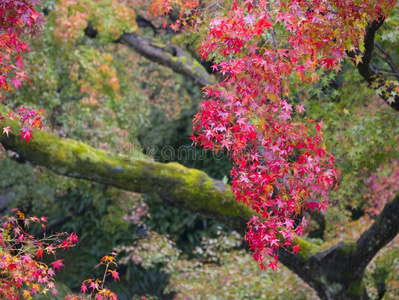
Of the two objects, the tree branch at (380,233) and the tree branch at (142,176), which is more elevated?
the tree branch at (380,233)

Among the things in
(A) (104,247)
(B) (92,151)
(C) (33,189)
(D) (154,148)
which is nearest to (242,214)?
(B) (92,151)

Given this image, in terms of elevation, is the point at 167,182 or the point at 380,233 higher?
the point at 380,233

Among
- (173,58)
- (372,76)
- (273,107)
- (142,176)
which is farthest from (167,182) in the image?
(173,58)

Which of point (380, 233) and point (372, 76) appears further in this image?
point (372, 76)

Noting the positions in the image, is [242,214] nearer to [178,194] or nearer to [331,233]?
[178,194]

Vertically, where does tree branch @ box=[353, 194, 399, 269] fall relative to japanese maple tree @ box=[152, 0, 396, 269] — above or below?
below

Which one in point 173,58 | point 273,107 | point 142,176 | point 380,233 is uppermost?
point 273,107

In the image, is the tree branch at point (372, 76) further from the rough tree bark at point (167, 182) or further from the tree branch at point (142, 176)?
the tree branch at point (142, 176)

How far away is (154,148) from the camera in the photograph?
16250 millimetres

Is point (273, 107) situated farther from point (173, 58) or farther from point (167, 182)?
point (173, 58)

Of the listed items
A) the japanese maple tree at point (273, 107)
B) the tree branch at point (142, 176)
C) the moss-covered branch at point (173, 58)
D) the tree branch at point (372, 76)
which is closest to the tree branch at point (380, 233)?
the tree branch at point (142, 176)

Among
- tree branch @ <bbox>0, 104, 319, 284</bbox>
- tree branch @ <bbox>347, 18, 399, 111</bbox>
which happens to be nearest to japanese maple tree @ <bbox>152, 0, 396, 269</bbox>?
tree branch @ <bbox>347, 18, 399, 111</bbox>

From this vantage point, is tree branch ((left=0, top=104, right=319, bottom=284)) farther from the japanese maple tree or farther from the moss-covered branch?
the moss-covered branch

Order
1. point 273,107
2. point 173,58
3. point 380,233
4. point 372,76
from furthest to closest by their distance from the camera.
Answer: point 173,58, point 372,76, point 380,233, point 273,107
